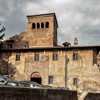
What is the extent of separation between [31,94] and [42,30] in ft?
142

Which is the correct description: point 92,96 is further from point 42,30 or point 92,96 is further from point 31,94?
point 42,30

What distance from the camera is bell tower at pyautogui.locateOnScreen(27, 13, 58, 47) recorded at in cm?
5503

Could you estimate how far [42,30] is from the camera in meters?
55.8

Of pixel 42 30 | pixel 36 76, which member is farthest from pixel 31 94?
pixel 42 30

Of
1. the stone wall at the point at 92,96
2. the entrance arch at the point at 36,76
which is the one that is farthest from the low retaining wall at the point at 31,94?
the entrance arch at the point at 36,76

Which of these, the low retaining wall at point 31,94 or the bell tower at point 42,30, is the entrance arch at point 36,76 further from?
the low retaining wall at point 31,94

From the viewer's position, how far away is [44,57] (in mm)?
43938

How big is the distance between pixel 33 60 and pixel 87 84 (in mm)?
9133

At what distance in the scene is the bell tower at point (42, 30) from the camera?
181ft

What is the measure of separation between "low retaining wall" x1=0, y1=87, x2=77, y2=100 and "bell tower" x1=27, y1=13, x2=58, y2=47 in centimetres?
3815

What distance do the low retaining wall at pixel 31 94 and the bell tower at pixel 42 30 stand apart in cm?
3815

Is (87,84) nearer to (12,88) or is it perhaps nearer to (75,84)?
(75,84)

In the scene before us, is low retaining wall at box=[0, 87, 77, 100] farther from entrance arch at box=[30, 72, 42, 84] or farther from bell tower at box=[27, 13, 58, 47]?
bell tower at box=[27, 13, 58, 47]

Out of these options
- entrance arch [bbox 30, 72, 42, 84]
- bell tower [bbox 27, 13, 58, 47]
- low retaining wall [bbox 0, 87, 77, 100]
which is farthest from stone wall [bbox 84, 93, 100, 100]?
bell tower [bbox 27, 13, 58, 47]
